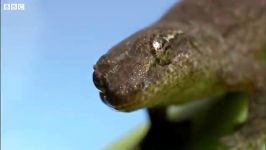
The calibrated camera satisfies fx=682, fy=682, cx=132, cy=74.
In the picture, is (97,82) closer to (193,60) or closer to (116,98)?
(116,98)

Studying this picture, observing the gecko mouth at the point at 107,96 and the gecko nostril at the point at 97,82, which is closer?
the gecko mouth at the point at 107,96

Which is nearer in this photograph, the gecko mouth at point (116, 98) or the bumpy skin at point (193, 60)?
the gecko mouth at point (116, 98)

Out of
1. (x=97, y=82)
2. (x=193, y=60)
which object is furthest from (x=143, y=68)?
(x=193, y=60)

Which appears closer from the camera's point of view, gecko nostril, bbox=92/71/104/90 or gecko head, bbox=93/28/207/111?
gecko head, bbox=93/28/207/111

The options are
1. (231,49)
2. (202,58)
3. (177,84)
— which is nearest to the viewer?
(177,84)

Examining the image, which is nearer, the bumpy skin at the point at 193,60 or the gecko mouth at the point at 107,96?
the gecko mouth at the point at 107,96

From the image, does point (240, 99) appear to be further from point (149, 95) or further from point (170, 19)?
point (149, 95)

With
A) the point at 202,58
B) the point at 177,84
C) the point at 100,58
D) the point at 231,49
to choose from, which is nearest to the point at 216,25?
the point at 231,49
